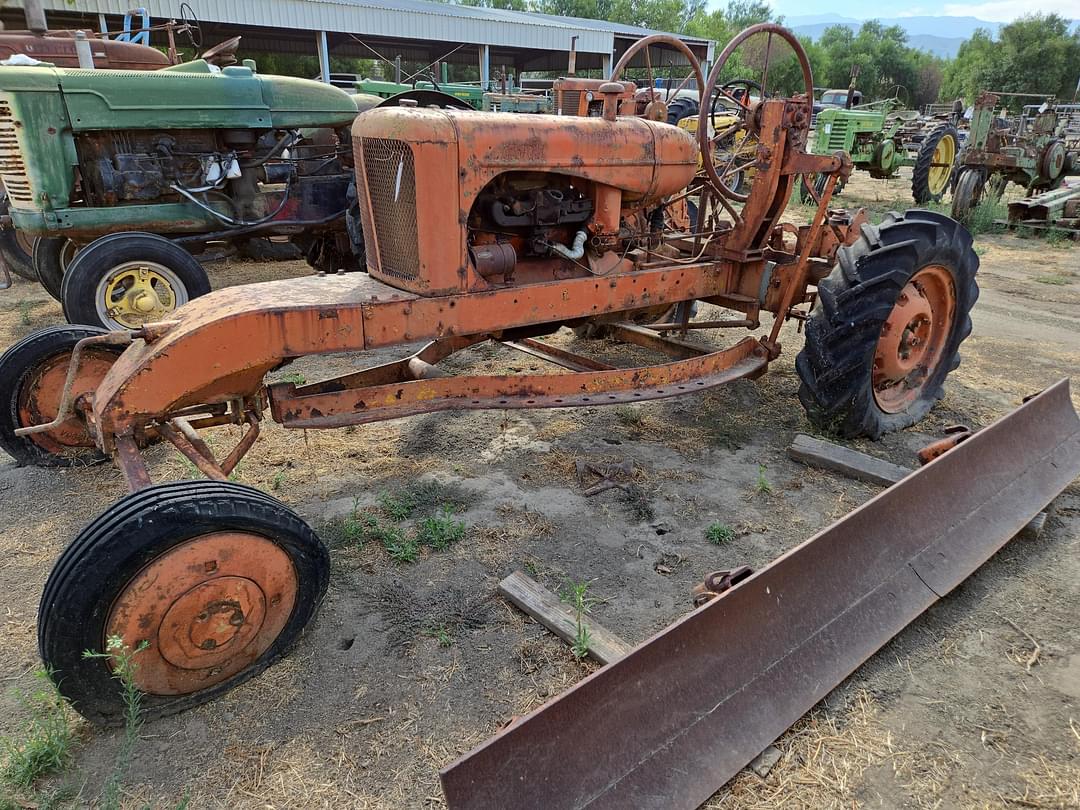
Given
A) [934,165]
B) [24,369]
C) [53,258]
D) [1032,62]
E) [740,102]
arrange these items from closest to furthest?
1. [24,369]
2. [740,102]
3. [53,258]
4. [934,165]
5. [1032,62]

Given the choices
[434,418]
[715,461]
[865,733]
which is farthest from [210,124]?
[865,733]

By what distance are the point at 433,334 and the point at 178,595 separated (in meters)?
1.37

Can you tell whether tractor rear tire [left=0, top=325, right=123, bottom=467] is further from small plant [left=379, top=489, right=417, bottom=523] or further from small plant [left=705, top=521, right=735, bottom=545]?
small plant [left=705, top=521, right=735, bottom=545]

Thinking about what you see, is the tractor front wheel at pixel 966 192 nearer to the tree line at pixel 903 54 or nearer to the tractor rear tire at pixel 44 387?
the tractor rear tire at pixel 44 387

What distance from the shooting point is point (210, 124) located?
19.3 feet

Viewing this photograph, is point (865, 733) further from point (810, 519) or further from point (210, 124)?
point (210, 124)

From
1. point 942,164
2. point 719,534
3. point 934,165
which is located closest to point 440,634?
point 719,534

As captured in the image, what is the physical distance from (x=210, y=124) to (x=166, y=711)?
16.7 ft

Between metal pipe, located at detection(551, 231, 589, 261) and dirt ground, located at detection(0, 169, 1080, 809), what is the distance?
1.09 m

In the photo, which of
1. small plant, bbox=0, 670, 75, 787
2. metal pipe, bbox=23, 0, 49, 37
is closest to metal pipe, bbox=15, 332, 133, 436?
small plant, bbox=0, 670, 75, 787

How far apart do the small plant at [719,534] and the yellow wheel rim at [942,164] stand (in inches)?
536

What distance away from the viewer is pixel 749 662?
7.19 ft

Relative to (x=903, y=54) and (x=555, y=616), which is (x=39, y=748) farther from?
(x=903, y=54)

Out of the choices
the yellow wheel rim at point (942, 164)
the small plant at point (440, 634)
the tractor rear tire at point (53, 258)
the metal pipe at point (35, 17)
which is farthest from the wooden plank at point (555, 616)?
the yellow wheel rim at point (942, 164)
